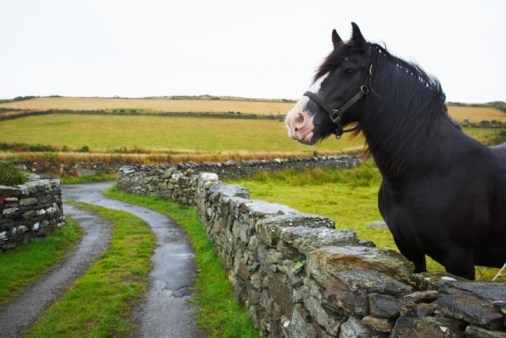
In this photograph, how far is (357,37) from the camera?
11.5 ft

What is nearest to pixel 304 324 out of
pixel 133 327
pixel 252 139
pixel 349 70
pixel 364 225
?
pixel 349 70

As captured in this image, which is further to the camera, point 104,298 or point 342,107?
point 104,298

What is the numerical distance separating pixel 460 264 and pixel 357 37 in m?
2.22

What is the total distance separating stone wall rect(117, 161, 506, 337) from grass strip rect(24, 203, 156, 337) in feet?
6.14

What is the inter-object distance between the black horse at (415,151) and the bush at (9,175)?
9.44 m

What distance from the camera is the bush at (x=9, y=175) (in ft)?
32.3

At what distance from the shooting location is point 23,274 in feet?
24.0

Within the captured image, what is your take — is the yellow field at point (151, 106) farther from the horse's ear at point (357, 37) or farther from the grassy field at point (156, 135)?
the horse's ear at point (357, 37)

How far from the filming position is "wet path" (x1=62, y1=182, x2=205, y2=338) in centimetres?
527

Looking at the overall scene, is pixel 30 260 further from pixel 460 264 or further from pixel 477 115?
pixel 477 115

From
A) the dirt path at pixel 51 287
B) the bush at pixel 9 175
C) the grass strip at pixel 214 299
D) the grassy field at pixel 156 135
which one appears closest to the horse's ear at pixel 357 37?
the grass strip at pixel 214 299

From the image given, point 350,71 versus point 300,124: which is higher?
point 350,71

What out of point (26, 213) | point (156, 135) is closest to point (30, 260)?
point (26, 213)

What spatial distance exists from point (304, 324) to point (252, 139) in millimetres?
44270
